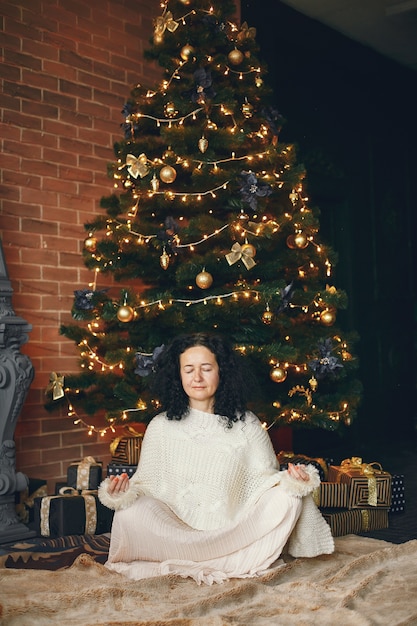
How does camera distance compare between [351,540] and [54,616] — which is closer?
[54,616]

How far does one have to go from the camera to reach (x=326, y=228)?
6.39 meters

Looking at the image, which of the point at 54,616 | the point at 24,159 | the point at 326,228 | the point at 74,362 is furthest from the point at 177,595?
the point at 326,228

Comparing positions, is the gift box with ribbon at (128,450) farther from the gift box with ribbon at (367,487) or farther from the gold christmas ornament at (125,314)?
the gift box with ribbon at (367,487)

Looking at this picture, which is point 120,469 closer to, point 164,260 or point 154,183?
point 164,260

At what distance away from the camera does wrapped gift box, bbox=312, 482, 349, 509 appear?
13.0ft

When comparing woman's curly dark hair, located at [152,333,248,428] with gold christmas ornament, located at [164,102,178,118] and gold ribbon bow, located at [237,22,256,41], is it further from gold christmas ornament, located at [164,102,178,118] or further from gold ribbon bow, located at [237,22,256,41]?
gold ribbon bow, located at [237,22,256,41]

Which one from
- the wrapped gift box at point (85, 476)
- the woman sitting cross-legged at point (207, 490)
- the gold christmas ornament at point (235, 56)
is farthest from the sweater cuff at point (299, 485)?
the gold christmas ornament at point (235, 56)

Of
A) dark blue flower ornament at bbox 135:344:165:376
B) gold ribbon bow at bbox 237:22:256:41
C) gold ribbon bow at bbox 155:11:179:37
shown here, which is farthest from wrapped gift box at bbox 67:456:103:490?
gold ribbon bow at bbox 237:22:256:41

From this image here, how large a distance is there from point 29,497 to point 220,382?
5.30ft

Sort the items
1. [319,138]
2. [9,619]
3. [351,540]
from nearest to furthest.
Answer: [9,619]
[351,540]
[319,138]

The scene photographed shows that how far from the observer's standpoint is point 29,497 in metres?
4.38

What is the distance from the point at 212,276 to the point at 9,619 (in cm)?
208

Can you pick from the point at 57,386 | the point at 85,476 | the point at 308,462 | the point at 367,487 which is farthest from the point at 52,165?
the point at 367,487

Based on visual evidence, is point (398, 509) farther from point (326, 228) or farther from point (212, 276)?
point (326, 228)
